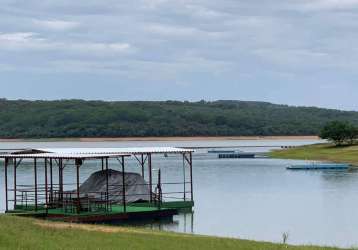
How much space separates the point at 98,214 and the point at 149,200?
8.33 meters

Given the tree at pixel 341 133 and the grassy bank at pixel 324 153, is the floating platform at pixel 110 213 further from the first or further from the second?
the tree at pixel 341 133

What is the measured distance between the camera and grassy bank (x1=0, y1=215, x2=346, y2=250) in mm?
24516

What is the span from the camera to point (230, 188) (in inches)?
2864

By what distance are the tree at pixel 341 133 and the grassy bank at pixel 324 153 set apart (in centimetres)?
157

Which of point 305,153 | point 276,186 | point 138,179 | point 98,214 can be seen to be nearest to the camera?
point 98,214

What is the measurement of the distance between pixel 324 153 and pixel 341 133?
4.04m

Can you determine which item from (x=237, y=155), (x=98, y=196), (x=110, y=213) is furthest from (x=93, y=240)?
(x=237, y=155)

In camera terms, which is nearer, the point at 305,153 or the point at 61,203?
the point at 61,203

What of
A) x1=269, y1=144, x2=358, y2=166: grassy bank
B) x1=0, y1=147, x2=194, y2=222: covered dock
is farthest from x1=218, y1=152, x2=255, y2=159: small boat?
x1=0, y1=147, x2=194, y2=222: covered dock

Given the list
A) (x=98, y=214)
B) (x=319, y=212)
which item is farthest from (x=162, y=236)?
(x=319, y=212)

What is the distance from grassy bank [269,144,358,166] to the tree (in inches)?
61.8

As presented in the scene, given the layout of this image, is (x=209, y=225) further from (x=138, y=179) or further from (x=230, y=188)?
(x=230, y=188)

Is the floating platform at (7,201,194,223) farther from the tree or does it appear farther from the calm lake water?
the tree

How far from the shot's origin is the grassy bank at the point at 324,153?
118 meters
